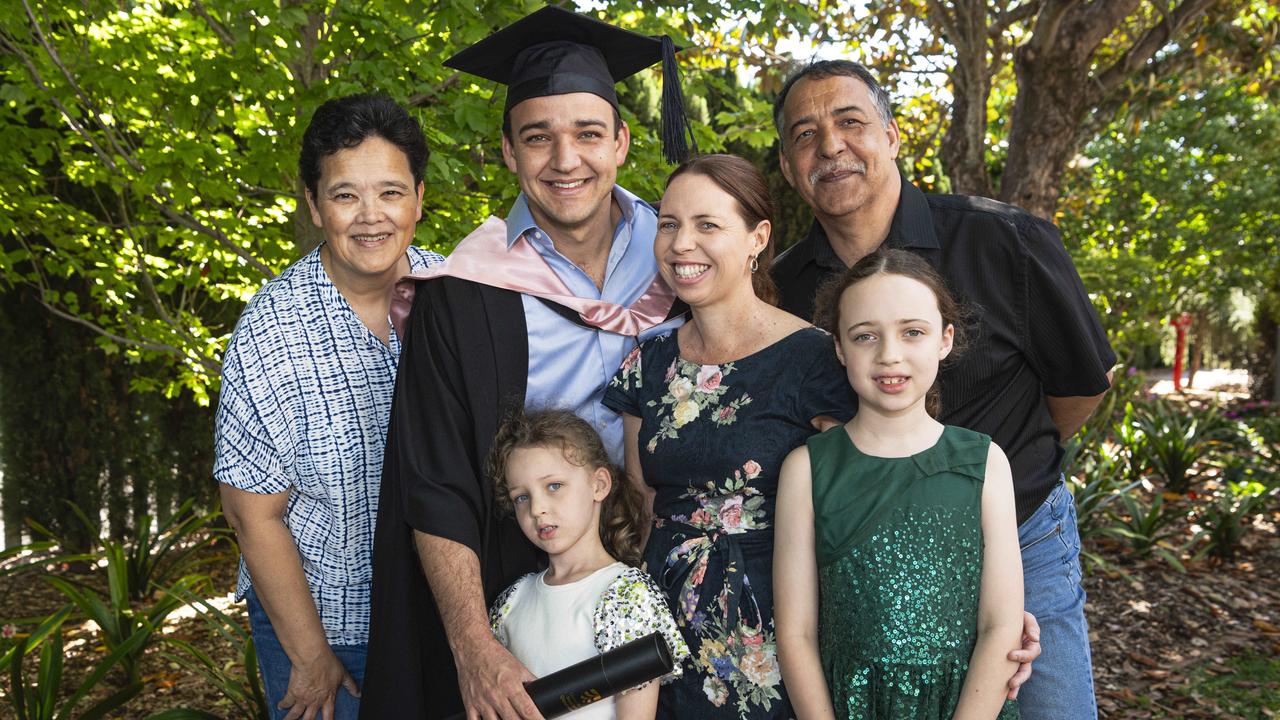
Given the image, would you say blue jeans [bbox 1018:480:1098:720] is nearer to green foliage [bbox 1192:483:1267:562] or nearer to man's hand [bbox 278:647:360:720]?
man's hand [bbox 278:647:360:720]

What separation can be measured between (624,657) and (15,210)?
4.53 metres

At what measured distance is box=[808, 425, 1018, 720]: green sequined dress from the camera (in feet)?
5.90

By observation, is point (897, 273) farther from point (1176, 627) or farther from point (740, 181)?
point (1176, 627)

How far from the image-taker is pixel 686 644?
1.97 meters

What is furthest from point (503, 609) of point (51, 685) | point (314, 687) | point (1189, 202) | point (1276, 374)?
point (1189, 202)

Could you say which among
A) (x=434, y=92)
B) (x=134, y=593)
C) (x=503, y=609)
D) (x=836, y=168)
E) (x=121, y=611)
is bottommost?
(x=134, y=593)

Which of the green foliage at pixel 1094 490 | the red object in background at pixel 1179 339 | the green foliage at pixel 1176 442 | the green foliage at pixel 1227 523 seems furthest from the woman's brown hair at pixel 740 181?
the red object in background at pixel 1179 339

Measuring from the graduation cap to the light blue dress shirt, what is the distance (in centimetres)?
32

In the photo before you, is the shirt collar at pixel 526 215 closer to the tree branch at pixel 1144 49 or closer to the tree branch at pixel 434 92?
the tree branch at pixel 434 92

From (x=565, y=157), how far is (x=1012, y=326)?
1.17m

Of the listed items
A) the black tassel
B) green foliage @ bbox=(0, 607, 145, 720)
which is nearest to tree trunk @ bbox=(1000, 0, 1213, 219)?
the black tassel

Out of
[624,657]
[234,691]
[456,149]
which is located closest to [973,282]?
[624,657]

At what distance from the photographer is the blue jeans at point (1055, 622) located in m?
2.21

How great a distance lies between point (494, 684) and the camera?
188 cm
